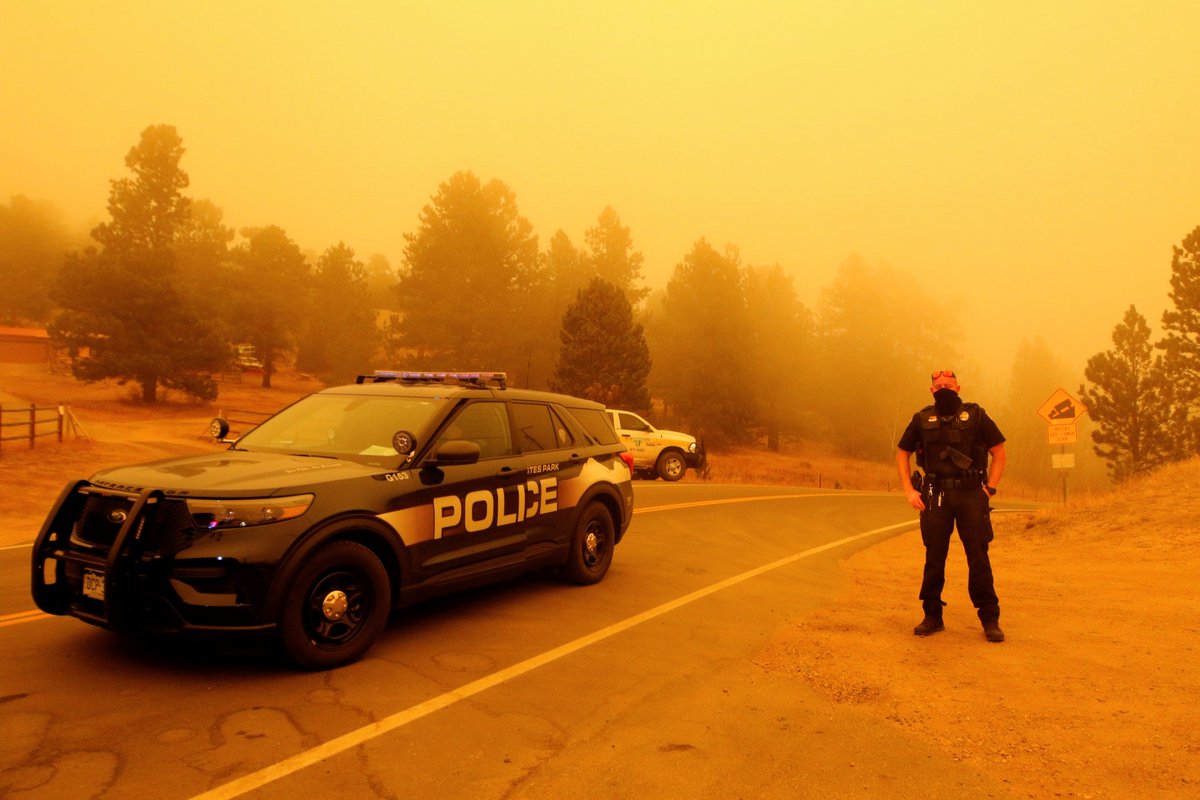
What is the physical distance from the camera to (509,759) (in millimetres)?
3809

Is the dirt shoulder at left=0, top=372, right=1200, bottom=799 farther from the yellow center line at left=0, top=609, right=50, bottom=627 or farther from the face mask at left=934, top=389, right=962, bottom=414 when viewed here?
the yellow center line at left=0, top=609, right=50, bottom=627

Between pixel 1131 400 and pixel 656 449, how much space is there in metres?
30.9

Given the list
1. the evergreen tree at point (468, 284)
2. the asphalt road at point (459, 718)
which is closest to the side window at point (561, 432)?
the asphalt road at point (459, 718)

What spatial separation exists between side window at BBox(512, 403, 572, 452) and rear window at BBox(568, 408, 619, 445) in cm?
43

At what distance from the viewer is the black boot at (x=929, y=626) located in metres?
6.19

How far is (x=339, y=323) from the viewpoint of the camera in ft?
167

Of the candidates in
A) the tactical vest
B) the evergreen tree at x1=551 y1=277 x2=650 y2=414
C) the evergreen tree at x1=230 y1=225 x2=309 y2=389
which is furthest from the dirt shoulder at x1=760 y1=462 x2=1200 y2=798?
the evergreen tree at x1=230 y1=225 x2=309 y2=389

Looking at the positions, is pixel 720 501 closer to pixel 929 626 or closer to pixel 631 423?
pixel 631 423

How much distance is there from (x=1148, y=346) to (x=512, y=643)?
48.4 metres

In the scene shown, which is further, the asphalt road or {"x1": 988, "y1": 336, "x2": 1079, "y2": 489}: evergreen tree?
{"x1": 988, "y1": 336, "x2": 1079, "y2": 489}: evergreen tree

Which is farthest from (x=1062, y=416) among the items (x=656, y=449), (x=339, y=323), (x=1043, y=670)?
(x=339, y=323)

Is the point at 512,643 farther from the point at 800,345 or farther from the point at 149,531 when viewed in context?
the point at 800,345

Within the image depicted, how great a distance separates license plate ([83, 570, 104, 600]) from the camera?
4.51 metres

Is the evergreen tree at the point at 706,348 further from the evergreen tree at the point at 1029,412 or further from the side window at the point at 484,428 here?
the side window at the point at 484,428
